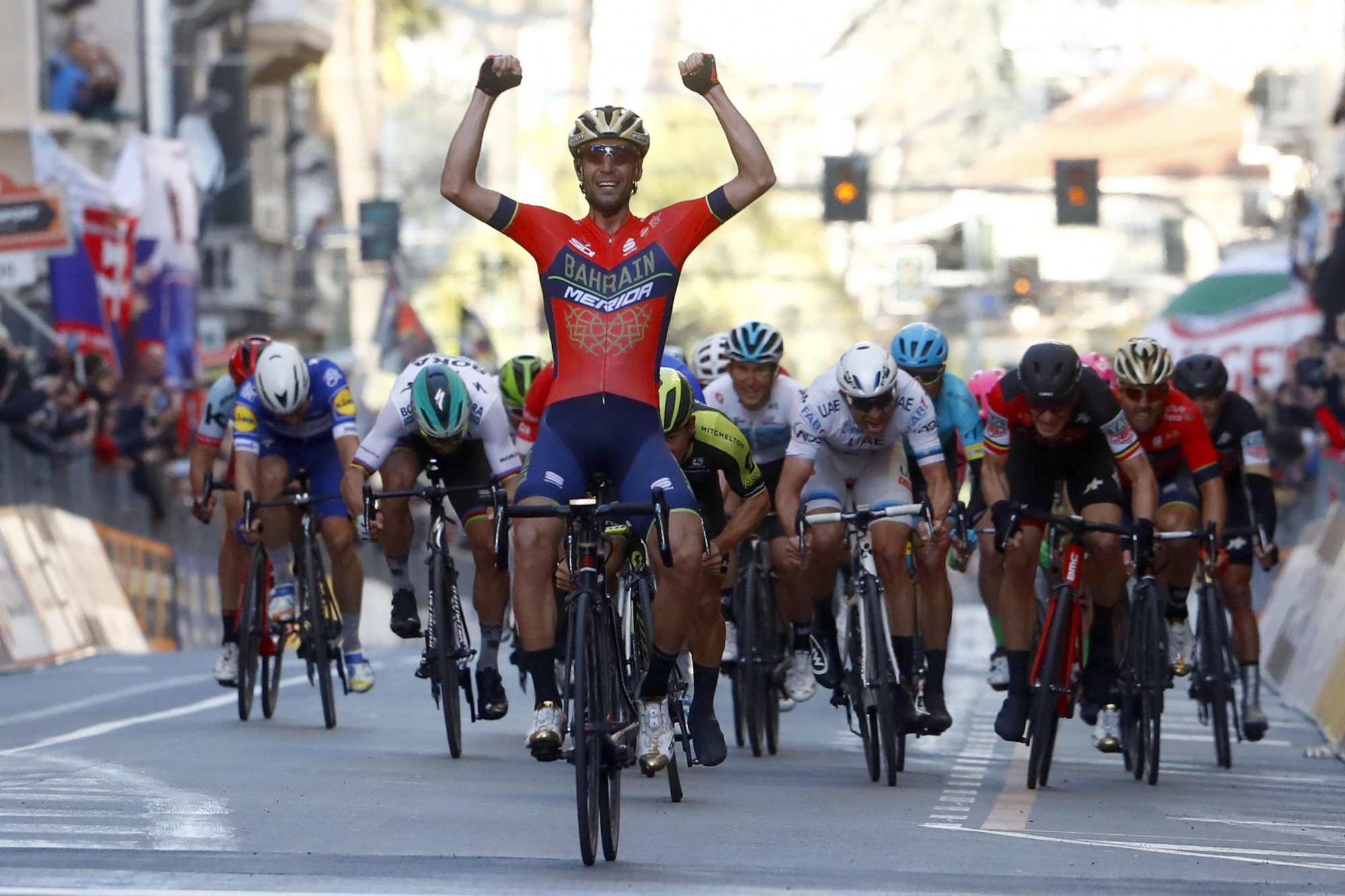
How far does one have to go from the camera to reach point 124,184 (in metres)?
35.6

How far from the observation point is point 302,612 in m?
13.9

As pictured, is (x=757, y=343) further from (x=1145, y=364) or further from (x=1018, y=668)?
(x=1018, y=668)

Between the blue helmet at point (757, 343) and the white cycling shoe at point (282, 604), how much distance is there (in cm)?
272

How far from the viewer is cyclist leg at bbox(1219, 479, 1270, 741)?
14375 mm

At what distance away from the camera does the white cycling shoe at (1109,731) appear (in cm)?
1216

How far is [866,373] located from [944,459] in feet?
2.98

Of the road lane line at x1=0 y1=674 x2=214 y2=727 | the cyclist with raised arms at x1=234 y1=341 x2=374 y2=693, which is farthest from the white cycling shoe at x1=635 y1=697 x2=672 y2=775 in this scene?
the road lane line at x1=0 y1=674 x2=214 y2=727

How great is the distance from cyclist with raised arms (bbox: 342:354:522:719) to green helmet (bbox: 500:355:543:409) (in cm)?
89

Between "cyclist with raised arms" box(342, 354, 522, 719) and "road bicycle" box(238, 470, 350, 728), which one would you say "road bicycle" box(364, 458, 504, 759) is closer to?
"cyclist with raised arms" box(342, 354, 522, 719)

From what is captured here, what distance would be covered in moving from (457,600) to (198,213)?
29.5 m

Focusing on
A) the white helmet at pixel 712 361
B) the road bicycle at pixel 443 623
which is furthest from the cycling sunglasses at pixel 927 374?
the road bicycle at pixel 443 623

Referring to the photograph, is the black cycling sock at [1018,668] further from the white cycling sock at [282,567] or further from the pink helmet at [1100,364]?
the white cycling sock at [282,567]

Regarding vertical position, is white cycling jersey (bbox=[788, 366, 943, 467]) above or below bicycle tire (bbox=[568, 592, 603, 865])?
above

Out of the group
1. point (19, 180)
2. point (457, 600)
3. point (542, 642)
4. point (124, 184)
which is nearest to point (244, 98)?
point (124, 184)
